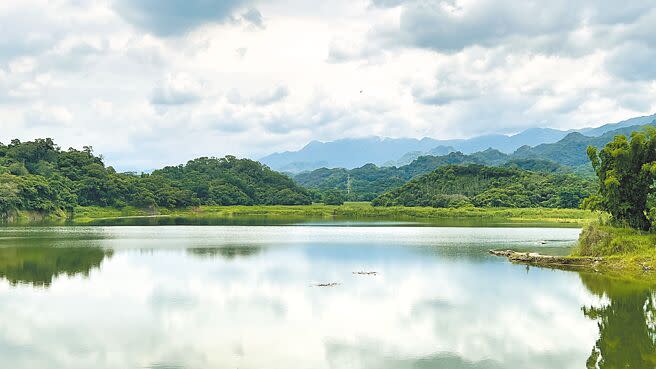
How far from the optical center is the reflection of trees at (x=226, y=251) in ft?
119

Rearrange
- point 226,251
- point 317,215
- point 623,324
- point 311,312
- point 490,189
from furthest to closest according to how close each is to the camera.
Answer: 1. point 490,189
2. point 317,215
3. point 226,251
4. point 311,312
5. point 623,324

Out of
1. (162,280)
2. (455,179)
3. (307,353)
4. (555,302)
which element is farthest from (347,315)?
(455,179)

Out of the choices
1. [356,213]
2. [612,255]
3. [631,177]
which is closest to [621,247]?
[612,255]

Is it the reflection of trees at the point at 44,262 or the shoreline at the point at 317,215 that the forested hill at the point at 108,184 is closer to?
the shoreline at the point at 317,215

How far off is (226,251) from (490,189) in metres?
78.6

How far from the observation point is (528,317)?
19.7 meters

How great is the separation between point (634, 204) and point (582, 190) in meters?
69.1

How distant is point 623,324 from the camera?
1852 cm

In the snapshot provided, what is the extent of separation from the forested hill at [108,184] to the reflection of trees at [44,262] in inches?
1682

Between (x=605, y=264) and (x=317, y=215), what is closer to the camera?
(x=605, y=264)

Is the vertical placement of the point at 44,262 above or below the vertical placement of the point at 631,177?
below

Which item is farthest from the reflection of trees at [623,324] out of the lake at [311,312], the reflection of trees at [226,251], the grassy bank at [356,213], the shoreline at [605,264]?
the grassy bank at [356,213]

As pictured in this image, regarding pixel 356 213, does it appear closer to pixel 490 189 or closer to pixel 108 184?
pixel 490 189

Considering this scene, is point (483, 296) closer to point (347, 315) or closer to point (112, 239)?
point (347, 315)
